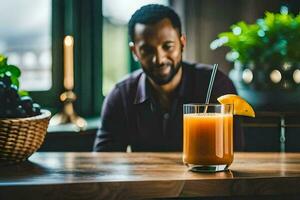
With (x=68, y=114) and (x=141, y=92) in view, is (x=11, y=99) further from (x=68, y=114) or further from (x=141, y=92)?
(x=68, y=114)

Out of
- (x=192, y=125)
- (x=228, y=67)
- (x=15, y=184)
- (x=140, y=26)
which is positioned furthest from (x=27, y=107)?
(x=228, y=67)

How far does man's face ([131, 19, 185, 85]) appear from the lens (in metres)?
2.60

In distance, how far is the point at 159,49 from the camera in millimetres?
2592

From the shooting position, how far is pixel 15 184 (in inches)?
55.7

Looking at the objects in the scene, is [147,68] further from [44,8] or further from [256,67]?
[44,8]

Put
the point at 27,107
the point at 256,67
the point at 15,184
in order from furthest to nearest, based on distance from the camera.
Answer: the point at 256,67
the point at 27,107
the point at 15,184

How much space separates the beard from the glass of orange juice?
1.03 m

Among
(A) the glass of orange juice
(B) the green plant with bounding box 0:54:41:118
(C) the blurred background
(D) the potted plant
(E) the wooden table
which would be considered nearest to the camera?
(E) the wooden table

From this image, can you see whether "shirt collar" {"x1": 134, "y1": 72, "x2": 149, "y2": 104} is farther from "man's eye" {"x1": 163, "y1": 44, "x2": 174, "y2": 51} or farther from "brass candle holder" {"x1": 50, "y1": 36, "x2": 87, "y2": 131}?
"brass candle holder" {"x1": 50, "y1": 36, "x2": 87, "y2": 131}

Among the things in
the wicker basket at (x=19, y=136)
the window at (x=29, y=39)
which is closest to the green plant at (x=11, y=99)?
the wicker basket at (x=19, y=136)

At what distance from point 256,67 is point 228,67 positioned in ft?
1.62

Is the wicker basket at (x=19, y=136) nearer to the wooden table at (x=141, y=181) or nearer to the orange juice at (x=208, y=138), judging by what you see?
the wooden table at (x=141, y=181)

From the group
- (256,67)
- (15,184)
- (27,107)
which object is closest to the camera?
(15,184)

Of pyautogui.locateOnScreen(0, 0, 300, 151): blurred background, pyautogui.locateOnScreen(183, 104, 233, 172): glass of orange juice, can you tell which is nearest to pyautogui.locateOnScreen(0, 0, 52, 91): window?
pyautogui.locateOnScreen(0, 0, 300, 151): blurred background
